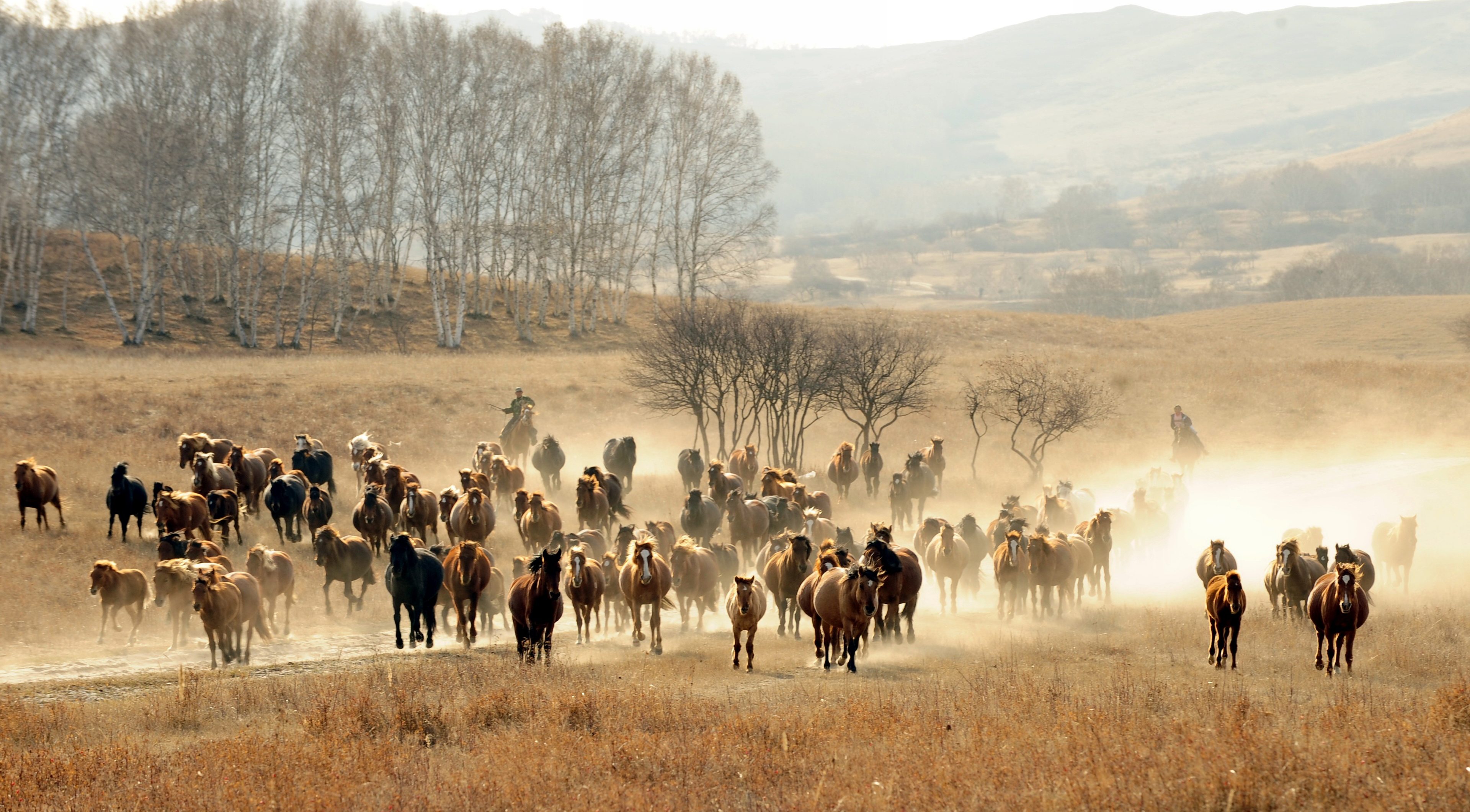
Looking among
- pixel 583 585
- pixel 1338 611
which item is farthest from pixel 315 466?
pixel 1338 611

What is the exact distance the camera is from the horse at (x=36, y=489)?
24.8 meters

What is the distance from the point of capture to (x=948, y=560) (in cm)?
2373

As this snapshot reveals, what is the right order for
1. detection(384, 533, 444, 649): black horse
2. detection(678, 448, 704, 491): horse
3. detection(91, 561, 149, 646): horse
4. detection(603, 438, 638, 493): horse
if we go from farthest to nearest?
detection(678, 448, 704, 491): horse
detection(603, 438, 638, 493): horse
detection(91, 561, 149, 646): horse
detection(384, 533, 444, 649): black horse

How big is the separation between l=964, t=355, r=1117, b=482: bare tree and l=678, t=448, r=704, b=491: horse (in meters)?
12.2

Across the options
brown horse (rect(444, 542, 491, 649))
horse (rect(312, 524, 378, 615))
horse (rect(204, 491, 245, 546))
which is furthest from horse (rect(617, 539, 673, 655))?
horse (rect(204, 491, 245, 546))

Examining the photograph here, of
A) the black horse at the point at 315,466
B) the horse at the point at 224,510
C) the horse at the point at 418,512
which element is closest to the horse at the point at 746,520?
the horse at the point at 418,512

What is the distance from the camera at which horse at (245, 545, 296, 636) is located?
1970 centimetres

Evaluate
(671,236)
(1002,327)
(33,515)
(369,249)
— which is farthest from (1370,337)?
(33,515)

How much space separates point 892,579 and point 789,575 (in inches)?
114

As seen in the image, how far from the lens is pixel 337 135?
53.8 metres

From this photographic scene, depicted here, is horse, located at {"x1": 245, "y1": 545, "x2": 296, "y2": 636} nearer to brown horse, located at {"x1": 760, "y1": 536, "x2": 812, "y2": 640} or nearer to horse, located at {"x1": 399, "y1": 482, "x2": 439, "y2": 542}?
horse, located at {"x1": 399, "y1": 482, "x2": 439, "y2": 542}

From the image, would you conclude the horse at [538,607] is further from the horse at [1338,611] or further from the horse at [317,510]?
the horse at [1338,611]

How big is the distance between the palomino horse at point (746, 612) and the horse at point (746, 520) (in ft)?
30.4

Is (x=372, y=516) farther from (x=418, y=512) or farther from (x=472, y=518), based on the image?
(x=472, y=518)
